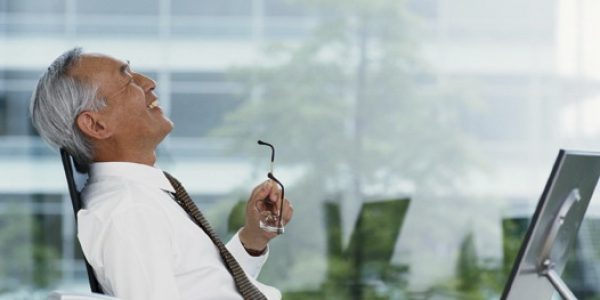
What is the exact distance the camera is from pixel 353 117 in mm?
5098

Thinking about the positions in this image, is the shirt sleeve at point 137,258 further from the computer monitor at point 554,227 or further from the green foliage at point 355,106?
the green foliage at point 355,106

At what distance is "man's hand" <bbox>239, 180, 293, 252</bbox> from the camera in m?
2.18

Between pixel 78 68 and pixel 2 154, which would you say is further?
pixel 2 154

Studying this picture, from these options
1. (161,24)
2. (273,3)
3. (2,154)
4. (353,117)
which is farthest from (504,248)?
(2,154)

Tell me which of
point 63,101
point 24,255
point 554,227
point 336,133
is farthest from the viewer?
point 336,133

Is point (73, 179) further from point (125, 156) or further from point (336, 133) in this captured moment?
point (336, 133)

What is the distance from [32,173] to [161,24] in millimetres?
937

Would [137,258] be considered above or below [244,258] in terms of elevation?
above

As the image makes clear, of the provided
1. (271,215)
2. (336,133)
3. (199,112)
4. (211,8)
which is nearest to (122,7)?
(211,8)

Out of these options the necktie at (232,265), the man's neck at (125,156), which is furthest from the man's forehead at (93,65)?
the necktie at (232,265)

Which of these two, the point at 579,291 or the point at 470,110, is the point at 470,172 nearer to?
the point at 470,110

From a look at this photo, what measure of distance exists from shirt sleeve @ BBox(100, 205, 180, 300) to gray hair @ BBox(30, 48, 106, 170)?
0.28m

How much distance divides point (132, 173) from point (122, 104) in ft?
0.48

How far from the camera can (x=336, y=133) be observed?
5.09 meters
